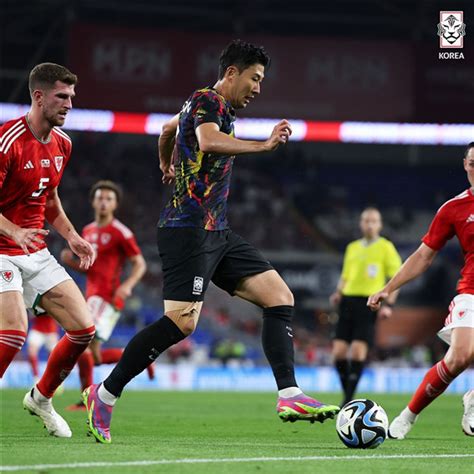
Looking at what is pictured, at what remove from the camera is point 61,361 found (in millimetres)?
7098

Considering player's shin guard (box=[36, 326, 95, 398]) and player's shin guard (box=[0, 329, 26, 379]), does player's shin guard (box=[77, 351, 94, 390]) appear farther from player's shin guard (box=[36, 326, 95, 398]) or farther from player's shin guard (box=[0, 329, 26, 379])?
player's shin guard (box=[0, 329, 26, 379])

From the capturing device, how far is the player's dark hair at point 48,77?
6625 mm

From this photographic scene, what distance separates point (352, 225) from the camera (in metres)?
31.5

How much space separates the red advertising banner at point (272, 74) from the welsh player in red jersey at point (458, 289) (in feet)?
64.7

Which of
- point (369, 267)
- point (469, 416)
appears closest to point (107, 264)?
point (369, 267)

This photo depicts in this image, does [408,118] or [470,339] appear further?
[408,118]

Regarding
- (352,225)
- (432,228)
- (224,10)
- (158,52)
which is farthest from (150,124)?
(432,228)

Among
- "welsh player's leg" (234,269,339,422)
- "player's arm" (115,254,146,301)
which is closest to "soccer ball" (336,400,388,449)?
"welsh player's leg" (234,269,339,422)

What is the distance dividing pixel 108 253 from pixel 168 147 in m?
4.40

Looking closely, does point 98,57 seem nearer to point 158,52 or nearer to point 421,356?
point 158,52

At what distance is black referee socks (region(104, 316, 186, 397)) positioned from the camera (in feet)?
20.4

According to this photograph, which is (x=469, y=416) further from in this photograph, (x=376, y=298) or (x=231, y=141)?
(x=231, y=141)

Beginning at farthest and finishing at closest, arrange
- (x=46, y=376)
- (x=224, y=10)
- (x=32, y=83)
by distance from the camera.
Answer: (x=224, y=10) → (x=46, y=376) → (x=32, y=83)

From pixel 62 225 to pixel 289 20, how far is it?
25.8 m
